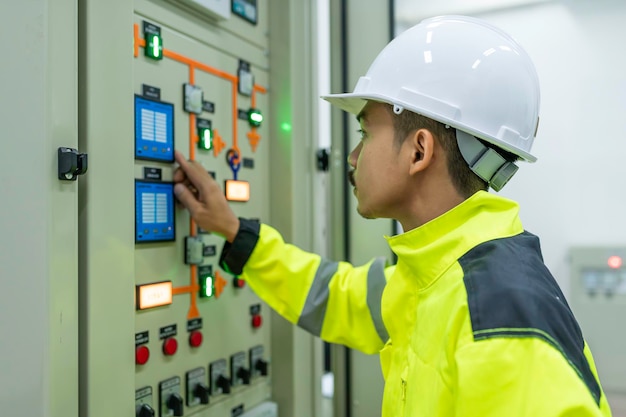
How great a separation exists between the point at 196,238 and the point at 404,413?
2.28ft

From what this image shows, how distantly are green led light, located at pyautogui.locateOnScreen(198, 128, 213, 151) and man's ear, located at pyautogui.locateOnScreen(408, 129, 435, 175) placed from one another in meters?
0.60

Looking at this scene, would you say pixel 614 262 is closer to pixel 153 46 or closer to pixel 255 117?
pixel 255 117

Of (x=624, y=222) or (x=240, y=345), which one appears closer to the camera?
(x=240, y=345)

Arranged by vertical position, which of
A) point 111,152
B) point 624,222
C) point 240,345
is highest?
point 111,152

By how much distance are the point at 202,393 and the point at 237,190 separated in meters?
0.57

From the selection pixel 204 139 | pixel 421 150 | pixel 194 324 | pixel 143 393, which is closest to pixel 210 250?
pixel 194 324

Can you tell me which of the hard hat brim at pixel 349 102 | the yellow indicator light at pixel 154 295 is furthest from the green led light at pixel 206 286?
the hard hat brim at pixel 349 102

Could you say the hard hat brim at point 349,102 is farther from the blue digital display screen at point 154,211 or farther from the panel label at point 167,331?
the panel label at point 167,331

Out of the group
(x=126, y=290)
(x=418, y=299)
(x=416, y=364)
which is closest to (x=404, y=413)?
(x=416, y=364)

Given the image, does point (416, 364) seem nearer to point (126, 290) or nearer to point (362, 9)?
point (126, 290)

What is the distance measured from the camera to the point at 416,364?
0.94 m

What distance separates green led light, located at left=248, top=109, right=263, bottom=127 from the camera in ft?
5.31

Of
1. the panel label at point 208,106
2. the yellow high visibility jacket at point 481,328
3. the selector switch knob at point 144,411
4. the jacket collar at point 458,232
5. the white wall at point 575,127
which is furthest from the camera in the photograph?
the white wall at point 575,127

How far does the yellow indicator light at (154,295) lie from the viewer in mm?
1225
